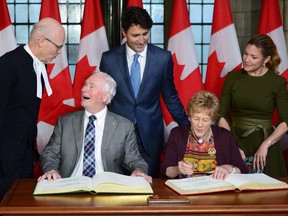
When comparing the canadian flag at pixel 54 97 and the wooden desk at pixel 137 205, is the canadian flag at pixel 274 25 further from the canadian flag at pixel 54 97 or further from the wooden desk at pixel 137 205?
the wooden desk at pixel 137 205

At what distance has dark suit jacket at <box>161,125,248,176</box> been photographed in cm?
351

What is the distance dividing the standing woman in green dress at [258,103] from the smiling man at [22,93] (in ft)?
4.64

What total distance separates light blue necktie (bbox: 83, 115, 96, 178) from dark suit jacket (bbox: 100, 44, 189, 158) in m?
0.46

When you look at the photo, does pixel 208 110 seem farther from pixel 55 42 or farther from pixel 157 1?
pixel 157 1

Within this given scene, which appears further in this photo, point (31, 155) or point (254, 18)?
point (254, 18)

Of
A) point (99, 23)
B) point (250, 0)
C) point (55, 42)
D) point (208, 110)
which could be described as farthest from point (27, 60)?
point (250, 0)

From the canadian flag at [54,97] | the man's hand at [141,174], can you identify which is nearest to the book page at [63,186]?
the man's hand at [141,174]

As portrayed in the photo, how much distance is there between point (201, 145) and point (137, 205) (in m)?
1.06

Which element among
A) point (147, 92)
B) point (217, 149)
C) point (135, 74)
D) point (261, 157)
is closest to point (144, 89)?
point (147, 92)

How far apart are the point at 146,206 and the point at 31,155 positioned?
116 centimetres

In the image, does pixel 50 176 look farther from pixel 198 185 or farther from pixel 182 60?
pixel 182 60

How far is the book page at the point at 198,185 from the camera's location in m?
2.82

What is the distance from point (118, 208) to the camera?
8.24 ft

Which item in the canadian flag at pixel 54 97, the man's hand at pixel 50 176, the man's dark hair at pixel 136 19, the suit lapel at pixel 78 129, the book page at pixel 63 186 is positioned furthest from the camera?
the canadian flag at pixel 54 97
